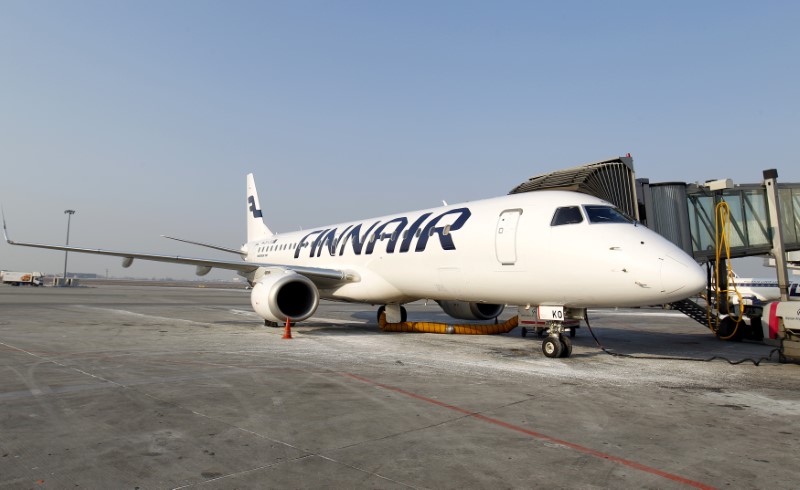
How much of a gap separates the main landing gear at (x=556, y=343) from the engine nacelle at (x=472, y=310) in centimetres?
516

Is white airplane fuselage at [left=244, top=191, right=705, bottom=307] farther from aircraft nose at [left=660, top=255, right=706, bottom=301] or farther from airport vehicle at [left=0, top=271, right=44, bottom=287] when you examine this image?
airport vehicle at [left=0, top=271, right=44, bottom=287]

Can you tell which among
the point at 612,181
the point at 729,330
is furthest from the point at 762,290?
the point at 612,181

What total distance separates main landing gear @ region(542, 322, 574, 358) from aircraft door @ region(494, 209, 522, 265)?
1551 millimetres

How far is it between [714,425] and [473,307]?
10236 mm

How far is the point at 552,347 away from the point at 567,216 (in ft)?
8.55

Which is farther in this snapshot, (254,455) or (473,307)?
(473,307)

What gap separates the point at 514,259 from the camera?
398 inches

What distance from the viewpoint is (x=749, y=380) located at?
7723 millimetres

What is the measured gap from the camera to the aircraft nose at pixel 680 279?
8.02 m

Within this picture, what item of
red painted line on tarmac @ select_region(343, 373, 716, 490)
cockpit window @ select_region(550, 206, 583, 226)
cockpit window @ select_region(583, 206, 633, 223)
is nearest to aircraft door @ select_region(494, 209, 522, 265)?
cockpit window @ select_region(550, 206, 583, 226)

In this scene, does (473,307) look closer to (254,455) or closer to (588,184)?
(588,184)

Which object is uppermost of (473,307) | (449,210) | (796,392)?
(449,210)

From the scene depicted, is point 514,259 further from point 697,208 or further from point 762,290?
point 762,290

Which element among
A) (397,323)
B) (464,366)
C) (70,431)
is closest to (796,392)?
(464,366)
